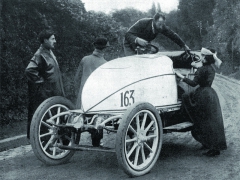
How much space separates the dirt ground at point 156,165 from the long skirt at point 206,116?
25cm

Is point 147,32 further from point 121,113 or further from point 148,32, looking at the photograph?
point 121,113

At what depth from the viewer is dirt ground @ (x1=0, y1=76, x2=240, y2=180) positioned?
202 inches

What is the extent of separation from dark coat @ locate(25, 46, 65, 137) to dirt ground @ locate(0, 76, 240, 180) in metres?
0.97

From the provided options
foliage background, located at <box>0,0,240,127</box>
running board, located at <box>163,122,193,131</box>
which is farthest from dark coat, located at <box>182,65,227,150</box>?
foliage background, located at <box>0,0,240,127</box>

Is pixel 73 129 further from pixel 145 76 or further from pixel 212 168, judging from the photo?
pixel 212 168

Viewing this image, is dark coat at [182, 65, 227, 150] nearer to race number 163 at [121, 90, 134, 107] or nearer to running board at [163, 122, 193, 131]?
running board at [163, 122, 193, 131]

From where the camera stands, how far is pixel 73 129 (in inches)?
212

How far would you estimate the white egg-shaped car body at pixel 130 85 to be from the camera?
17.7ft

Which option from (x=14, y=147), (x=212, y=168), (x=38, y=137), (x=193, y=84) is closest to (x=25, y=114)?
(x=14, y=147)

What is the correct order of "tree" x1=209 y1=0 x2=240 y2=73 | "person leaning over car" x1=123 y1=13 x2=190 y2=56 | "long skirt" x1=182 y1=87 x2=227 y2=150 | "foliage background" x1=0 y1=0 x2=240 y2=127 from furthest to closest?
"tree" x1=209 y1=0 x2=240 y2=73 → "foliage background" x1=0 y1=0 x2=240 y2=127 → "person leaning over car" x1=123 y1=13 x2=190 y2=56 → "long skirt" x1=182 y1=87 x2=227 y2=150

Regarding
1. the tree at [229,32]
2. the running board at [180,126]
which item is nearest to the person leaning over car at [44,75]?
the running board at [180,126]

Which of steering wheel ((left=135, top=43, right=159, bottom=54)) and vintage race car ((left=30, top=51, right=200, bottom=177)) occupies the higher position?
steering wheel ((left=135, top=43, right=159, bottom=54))

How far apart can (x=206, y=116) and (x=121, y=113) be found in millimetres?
1562

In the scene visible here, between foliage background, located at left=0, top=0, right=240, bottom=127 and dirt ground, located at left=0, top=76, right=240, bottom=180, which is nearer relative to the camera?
dirt ground, located at left=0, top=76, right=240, bottom=180
